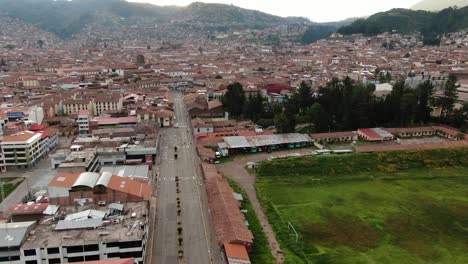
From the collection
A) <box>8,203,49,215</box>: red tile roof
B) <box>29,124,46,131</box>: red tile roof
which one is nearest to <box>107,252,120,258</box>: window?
<box>8,203,49,215</box>: red tile roof

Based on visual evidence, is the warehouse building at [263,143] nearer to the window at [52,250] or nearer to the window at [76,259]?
the window at [76,259]

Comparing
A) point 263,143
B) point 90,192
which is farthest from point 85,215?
point 263,143

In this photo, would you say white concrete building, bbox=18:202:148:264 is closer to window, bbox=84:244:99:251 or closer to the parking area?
window, bbox=84:244:99:251

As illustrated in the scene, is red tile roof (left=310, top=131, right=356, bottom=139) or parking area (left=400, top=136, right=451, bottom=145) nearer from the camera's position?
parking area (left=400, top=136, right=451, bottom=145)

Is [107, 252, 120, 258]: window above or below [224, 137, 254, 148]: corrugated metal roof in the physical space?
below

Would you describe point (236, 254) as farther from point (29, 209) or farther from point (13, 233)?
point (29, 209)

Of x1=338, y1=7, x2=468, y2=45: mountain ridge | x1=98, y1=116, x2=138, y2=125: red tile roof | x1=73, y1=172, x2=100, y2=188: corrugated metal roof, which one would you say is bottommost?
x1=98, y1=116, x2=138, y2=125: red tile roof
